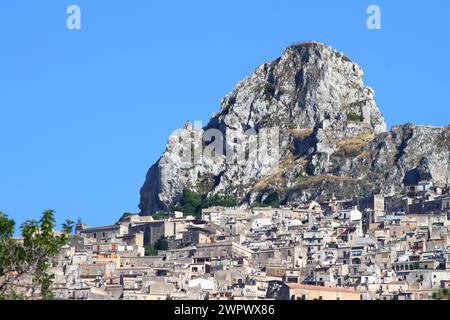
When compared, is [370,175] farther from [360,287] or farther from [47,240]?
[47,240]

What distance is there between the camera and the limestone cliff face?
164625 mm

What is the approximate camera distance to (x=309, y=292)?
9681cm

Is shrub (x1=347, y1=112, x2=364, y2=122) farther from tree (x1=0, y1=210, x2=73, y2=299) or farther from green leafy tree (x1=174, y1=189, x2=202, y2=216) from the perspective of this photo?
tree (x1=0, y1=210, x2=73, y2=299)

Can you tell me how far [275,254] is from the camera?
123688 millimetres

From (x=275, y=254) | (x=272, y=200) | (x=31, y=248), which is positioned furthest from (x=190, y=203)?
(x=31, y=248)

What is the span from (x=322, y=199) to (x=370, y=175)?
26.3 ft

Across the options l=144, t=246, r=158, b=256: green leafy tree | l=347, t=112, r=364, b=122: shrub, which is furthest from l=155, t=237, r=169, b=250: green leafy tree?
l=347, t=112, r=364, b=122: shrub

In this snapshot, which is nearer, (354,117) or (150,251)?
(150,251)

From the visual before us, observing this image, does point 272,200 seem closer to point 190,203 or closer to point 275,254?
point 190,203

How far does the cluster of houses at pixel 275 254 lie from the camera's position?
10144 centimetres

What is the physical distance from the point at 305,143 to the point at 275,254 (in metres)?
54.6

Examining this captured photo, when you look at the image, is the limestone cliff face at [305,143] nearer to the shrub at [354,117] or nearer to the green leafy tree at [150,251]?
the shrub at [354,117]
